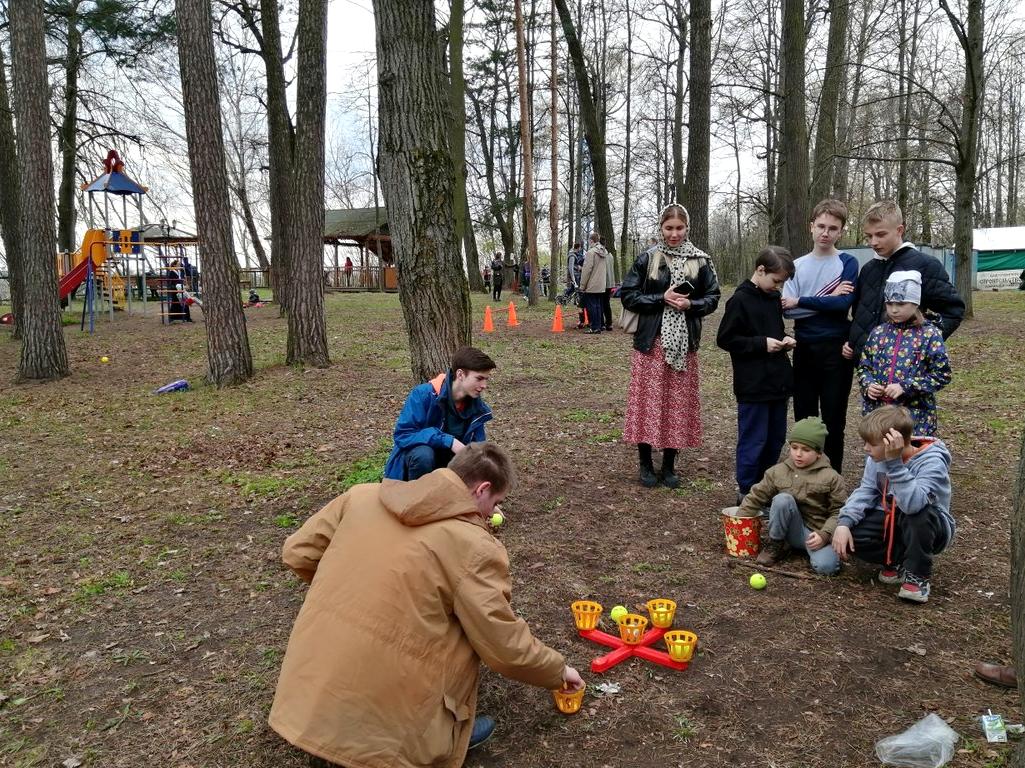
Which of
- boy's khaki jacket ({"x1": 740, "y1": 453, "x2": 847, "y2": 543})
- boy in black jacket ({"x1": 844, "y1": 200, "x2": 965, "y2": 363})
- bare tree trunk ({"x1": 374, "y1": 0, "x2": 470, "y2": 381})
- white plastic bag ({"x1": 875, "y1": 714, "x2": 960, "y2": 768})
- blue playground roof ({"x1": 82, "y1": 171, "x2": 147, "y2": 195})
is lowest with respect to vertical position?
white plastic bag ({"x1": 875, "y1": 714, "x2": 960, "y2": 768})

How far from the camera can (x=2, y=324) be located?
57.8 ft

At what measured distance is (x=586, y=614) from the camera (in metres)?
3.34

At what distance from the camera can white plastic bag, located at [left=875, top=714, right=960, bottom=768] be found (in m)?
2.43

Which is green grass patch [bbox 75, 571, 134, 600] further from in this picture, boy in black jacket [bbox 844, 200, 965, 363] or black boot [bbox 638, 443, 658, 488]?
boy in black jacket [bbox 844, 200, 965, 363]

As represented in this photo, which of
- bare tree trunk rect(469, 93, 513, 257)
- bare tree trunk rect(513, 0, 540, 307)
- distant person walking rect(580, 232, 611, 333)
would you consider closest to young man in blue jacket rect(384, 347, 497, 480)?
distant person walking rect(580, 232, 611, 333)

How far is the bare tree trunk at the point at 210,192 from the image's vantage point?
27.6 feet

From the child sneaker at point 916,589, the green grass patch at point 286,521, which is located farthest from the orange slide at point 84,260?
the child sneaker at point 916,589

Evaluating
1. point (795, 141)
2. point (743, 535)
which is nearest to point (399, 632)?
point (743, 535)

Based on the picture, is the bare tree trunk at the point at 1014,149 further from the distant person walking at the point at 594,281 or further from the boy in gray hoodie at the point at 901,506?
the boy in gray hoodie at the point at 901,506

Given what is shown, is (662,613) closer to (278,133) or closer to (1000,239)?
(278,133)

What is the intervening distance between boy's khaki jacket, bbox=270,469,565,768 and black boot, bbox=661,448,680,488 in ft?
10.3

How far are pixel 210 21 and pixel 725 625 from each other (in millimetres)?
8730

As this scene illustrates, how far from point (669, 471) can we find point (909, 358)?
1854 millimetres

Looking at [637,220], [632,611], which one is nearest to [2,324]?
[632,611]
